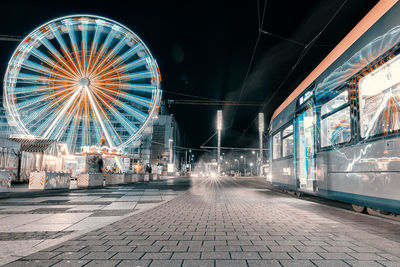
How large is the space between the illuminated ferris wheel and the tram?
619 inches

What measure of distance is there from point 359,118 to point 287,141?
234 inches

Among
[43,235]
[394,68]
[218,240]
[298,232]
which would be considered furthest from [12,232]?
[394,68]

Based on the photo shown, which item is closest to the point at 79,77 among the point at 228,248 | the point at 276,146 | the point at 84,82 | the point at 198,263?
the point at 84,82

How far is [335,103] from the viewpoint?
7.36m

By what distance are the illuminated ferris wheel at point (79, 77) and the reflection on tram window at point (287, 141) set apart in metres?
12.6

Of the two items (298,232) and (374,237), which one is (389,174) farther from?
(298,232)

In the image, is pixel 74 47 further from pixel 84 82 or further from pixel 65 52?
pixel 84 82

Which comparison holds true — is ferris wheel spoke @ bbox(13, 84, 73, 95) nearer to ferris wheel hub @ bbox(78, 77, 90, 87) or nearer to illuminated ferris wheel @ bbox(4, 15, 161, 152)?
illuminated ferris wheel @ bbox(4, 15, 161, 152)

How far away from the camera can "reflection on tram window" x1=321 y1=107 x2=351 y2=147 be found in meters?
6.64

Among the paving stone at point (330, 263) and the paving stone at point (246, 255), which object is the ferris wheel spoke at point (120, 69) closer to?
the paving stone at point (246, 255)

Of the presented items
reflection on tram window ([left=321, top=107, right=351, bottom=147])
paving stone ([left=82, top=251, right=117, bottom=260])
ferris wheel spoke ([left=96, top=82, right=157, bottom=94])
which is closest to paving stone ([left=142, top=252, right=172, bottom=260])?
paving stone ([left=82, top=251, right=117, bottom=260])

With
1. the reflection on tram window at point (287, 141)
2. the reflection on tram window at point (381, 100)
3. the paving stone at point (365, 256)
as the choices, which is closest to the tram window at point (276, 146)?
the reflection on tram window at point (287, 141)

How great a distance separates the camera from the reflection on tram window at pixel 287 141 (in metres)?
11.4

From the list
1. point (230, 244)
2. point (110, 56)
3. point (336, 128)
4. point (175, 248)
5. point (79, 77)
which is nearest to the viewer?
point (175, 248)
